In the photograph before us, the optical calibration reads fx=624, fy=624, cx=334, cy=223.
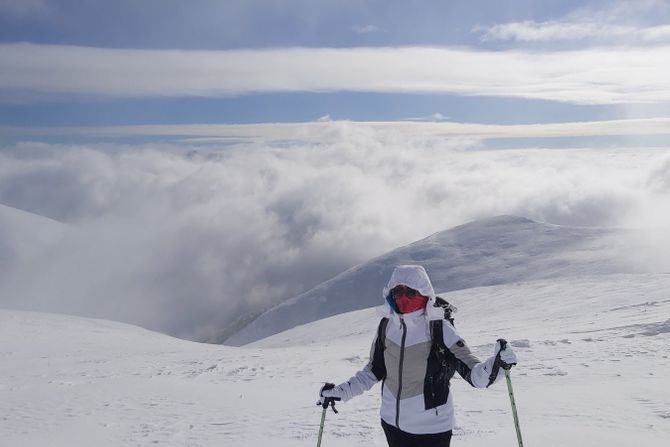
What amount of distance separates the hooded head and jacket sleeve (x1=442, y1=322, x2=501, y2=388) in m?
0.12

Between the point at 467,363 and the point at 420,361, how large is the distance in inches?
11.8

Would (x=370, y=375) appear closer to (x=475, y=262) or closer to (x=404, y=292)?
(x=404, y=292)

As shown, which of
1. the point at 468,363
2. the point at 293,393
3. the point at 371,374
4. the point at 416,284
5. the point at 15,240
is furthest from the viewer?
the point at 15,240

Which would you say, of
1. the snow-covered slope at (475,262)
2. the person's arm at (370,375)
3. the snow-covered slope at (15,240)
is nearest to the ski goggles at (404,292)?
the person's arm at (370,375)

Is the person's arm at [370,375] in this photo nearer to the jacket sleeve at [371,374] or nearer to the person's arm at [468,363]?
the jacket sleeve at [371,374]

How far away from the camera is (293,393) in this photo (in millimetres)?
10234

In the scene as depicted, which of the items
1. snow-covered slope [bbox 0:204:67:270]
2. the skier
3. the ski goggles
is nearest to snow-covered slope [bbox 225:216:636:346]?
the skier

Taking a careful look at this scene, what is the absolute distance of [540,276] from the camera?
190 ft

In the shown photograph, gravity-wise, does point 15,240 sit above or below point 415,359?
above

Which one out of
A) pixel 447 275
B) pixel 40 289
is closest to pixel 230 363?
pixel 447 275

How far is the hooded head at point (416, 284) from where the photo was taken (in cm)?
379

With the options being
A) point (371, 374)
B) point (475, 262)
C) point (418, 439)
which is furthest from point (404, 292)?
point (475, 262)

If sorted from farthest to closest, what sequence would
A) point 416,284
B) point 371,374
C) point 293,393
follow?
point 293,393, point 371,374, point 416,284

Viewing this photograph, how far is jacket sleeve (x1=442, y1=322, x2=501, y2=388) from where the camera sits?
3.66m
